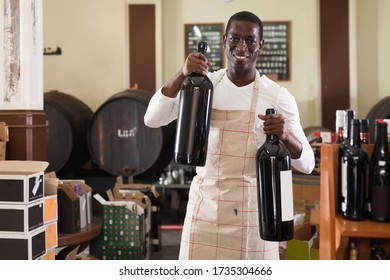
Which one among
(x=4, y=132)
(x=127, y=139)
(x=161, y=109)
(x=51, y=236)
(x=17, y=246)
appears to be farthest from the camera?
(x=127, y=139)

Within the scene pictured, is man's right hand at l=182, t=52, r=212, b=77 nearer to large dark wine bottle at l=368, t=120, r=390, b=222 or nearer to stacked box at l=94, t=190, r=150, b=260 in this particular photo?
large dark wine bottle at l=368, t=120, r=390, b=222

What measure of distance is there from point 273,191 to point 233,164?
0.57ft

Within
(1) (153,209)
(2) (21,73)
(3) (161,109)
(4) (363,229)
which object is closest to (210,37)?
(1) (153,209)

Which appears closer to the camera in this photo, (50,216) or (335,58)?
(50,216)

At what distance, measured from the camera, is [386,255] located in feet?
4.31

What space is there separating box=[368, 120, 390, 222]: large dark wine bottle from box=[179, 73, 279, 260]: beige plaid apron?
36cm

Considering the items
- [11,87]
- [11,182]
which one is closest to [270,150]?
[11,182]

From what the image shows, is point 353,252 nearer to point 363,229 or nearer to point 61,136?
point 363,229

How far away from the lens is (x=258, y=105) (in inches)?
58.4

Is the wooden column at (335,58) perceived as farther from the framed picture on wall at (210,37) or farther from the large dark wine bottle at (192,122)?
the large dark wine bottle at (192,122)

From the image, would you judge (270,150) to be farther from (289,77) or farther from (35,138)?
(289,77)

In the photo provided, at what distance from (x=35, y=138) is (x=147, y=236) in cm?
107

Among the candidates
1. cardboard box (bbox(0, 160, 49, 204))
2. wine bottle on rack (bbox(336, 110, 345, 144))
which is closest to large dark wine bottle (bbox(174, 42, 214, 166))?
wine bottle on rack (bbox(336, 110, 345, 144))

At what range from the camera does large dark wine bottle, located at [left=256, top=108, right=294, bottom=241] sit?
4.49ft
